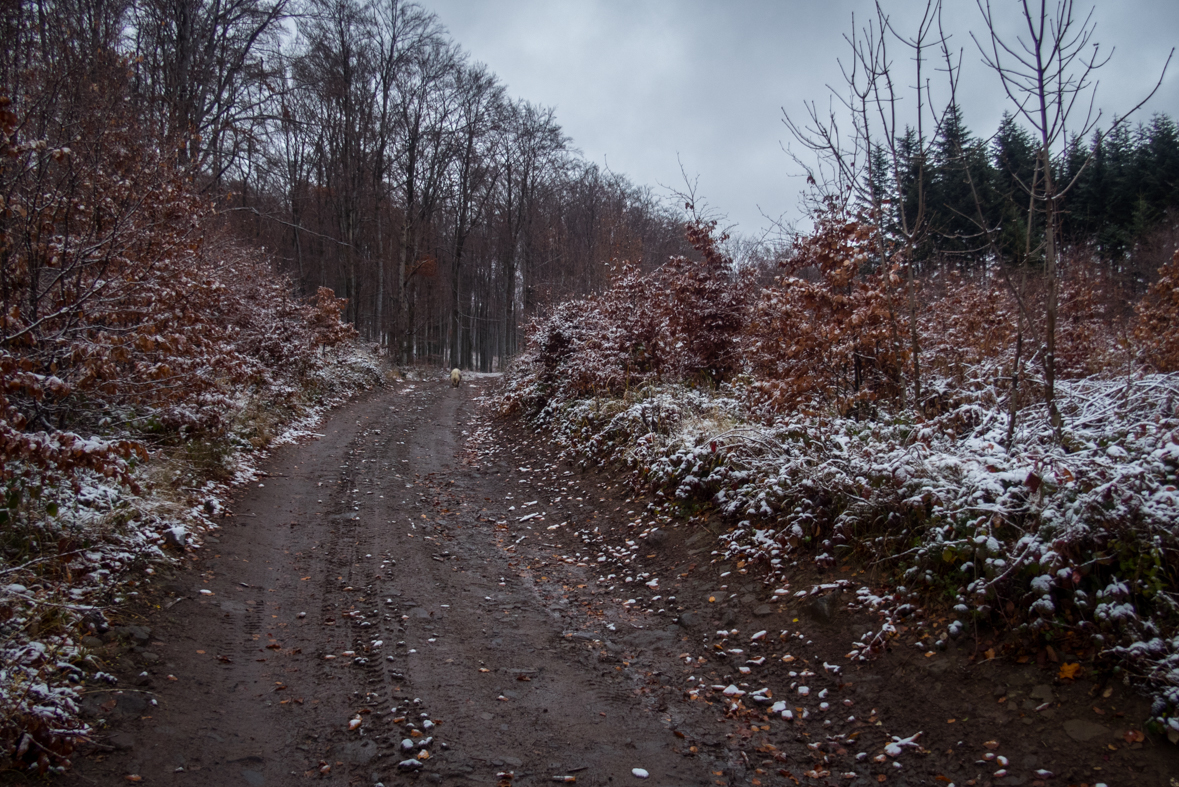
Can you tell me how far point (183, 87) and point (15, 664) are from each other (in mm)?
14651

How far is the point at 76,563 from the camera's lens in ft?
15.9

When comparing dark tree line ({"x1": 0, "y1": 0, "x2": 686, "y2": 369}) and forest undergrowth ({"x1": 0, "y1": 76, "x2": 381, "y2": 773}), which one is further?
dark tree line ({"x1": 0, "y1": 0, "x2": 686, "y2": 369})

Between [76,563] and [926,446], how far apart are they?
22.7 feet

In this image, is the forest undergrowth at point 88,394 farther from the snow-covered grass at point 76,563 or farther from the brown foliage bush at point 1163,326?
the brown foliage bush at point 1163,326

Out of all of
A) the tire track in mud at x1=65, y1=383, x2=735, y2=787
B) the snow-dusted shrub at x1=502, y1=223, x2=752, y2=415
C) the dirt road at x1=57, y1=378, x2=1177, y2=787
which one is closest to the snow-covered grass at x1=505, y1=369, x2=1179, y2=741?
the dirt road at x1=57, y1=378, x2=1177, y2=787

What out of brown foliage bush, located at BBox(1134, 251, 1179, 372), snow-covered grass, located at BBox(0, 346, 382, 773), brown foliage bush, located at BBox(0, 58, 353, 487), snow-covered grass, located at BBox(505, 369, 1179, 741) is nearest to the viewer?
snow-covered grass, located at BBox(0, 346, 382, 773)

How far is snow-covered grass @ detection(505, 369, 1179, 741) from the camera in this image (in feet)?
11.1

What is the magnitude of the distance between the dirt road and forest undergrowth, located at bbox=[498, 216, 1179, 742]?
1.07 ft

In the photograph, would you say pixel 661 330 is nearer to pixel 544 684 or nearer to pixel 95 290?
pixel 544 684

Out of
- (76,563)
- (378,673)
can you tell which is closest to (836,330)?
(378,673)

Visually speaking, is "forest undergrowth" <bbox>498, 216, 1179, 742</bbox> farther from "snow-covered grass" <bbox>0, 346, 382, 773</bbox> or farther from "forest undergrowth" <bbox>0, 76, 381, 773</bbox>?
"forest undergrowth" <bbox>0, 76, 381, 773</bbox>

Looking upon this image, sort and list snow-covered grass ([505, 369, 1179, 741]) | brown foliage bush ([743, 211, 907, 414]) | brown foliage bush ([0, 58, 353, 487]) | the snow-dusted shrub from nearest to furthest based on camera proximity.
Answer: snow-covered grass ([505, 369, 1179, 741]) < brown foliage bush ([0, 58, 353, 487]) < brown foliage bush ([743, 211, 907, 414]) < the snow-dusted shrub

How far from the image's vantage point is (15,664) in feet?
11.0

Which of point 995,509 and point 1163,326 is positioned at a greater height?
point 1163,326
